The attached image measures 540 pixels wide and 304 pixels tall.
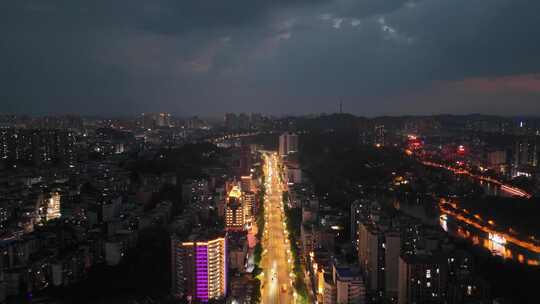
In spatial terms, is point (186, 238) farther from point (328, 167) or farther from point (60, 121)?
point (60, 121)

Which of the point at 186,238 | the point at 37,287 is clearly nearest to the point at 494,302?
the point at 186,238

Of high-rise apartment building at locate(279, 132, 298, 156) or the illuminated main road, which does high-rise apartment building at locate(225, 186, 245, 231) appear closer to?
the illuminated main road

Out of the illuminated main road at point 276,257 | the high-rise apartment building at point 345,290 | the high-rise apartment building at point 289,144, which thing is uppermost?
the high-rise apartment building at point 289,144

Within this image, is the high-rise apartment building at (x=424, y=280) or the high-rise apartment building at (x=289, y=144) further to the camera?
the high-rise apartment building at (x=289, y=144)

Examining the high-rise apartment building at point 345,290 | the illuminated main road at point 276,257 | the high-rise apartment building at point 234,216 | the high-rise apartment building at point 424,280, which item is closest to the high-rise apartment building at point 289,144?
the illuminated main road at point 276,257

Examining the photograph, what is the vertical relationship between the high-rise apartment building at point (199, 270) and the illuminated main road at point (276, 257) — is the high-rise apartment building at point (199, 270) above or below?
above

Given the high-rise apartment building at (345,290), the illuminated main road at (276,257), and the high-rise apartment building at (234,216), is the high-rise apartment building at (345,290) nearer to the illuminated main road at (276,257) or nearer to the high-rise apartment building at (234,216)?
the illuminated main road at (276,257)

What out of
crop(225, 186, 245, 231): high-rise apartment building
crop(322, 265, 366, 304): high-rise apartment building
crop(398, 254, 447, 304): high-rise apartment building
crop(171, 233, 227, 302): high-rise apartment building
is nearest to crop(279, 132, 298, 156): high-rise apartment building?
crop(225, 186, 245, 231): high-rise apartment building

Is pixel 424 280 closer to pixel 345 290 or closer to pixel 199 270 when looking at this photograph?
pixel 345 290
